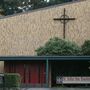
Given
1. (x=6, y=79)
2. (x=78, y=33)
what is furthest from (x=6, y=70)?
(x=6, y=79)

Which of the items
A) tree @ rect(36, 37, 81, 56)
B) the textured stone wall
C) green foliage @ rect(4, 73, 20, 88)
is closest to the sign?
tree @ rect(36, 37, 81, 56)

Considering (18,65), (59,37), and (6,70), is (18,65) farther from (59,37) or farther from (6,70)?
(59,37)

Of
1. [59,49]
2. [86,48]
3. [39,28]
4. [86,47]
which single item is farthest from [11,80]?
[39,28]

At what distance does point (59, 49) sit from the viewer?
4409 cm

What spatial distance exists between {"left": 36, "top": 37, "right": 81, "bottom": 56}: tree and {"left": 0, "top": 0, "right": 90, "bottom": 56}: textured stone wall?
2747 mm

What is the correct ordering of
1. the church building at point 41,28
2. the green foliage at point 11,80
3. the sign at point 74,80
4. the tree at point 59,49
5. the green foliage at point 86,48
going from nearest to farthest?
1. the green foliage at point 11,80
2. the sign at point 74,80
3. the tree at point 59,49
4. the green foliage at point 86,48
5. the church building at point 41,28

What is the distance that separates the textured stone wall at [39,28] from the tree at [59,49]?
2747 millimetres

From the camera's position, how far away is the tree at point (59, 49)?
44.0 meters

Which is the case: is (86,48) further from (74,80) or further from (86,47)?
(74,80)

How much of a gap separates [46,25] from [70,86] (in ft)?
31.0

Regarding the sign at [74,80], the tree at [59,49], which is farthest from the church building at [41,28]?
the sign at [74,80]

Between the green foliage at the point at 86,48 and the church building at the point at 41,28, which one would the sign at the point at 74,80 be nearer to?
the green foliage at the point at 86,48

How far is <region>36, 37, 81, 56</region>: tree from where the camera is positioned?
44031mm

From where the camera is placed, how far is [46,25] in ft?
157
